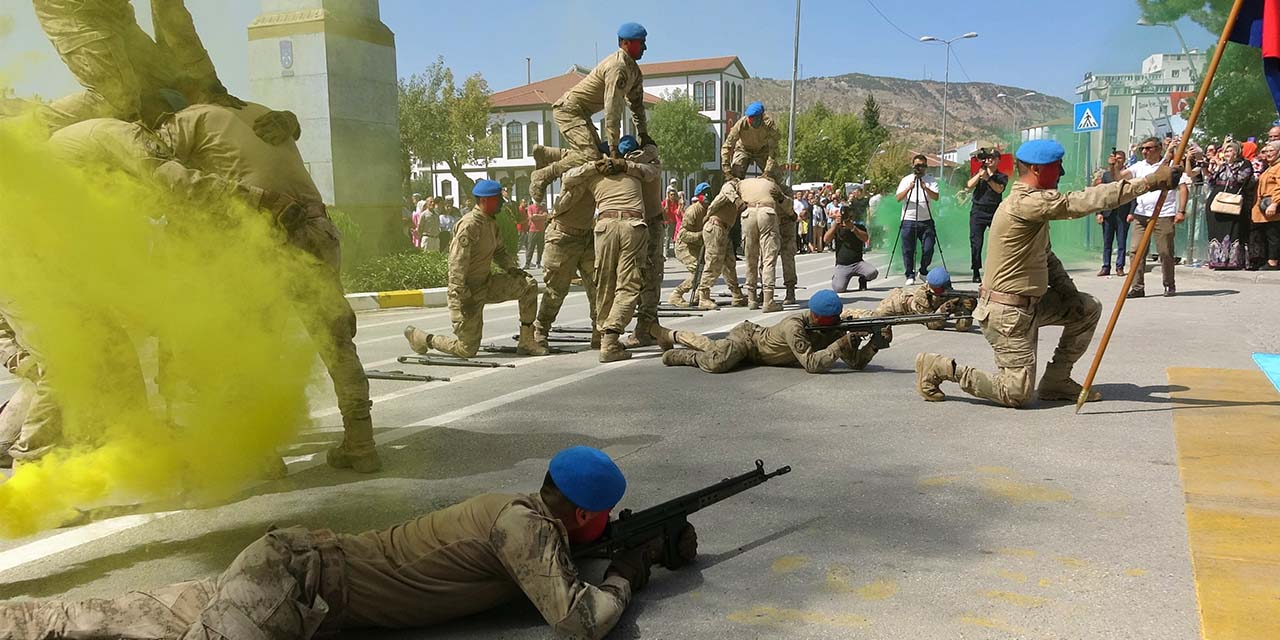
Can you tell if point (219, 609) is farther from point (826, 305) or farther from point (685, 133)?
point (685, 133)

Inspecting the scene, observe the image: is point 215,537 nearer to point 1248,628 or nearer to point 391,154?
point 391,154

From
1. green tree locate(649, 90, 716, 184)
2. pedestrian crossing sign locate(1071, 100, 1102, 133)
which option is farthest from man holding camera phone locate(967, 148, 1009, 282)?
green tree locate(649, 90, 716, 184)

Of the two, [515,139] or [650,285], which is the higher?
[515,139]

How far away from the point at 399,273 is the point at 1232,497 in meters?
6.01

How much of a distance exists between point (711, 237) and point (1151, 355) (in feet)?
18.1

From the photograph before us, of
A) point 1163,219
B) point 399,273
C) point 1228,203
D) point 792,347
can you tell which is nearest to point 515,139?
point 399,273

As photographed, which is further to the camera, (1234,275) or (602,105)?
(1234,275)

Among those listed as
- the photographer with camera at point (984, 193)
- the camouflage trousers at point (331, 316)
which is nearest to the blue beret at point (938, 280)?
the photographer with camera at point (984, 193)

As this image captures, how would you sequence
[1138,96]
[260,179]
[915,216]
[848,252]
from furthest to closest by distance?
[1138,96] → [915,216] → [848,252] → [260,179]

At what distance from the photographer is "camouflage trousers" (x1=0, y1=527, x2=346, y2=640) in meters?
2.37

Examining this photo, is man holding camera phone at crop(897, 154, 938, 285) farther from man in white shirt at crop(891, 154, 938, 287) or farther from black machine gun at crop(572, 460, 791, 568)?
black machine gun at crop(572, 460, 791, 568)

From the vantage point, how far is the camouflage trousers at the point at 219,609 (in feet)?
7.79

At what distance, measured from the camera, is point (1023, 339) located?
17.6ft

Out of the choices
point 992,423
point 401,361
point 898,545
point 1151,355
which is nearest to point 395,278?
point 401,361
